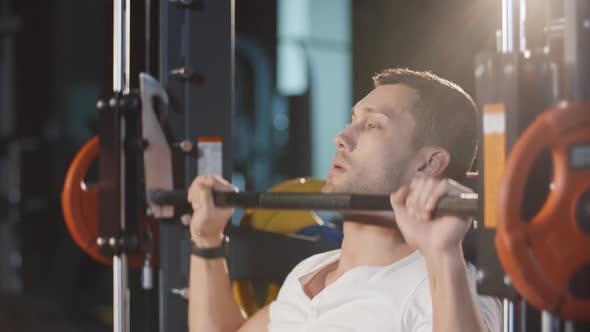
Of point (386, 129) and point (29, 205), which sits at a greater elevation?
point (386, 129)

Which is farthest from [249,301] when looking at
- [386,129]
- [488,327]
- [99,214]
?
[488,327]

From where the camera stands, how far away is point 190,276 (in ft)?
7.81

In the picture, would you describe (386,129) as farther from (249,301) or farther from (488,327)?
(249,301)

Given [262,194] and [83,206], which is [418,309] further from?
[83,206]

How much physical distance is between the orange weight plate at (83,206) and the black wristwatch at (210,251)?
0.16 meters

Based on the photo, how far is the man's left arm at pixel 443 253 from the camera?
1.57 metres

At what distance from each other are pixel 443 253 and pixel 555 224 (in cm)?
35

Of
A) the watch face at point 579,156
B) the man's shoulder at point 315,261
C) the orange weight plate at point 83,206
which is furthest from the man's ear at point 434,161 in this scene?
the orange weight plate at point 83,206

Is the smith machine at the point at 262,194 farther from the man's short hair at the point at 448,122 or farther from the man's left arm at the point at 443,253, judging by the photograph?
the man's short hair at the point at 448,122

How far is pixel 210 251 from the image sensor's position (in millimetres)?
2318

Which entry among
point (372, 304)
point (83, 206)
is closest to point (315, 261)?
point (372, 304)

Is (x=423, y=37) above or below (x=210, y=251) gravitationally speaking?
above

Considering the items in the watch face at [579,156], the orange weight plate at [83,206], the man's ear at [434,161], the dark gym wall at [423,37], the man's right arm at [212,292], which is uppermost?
the dark gym wall at [423,37]

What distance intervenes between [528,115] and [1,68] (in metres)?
6.18
